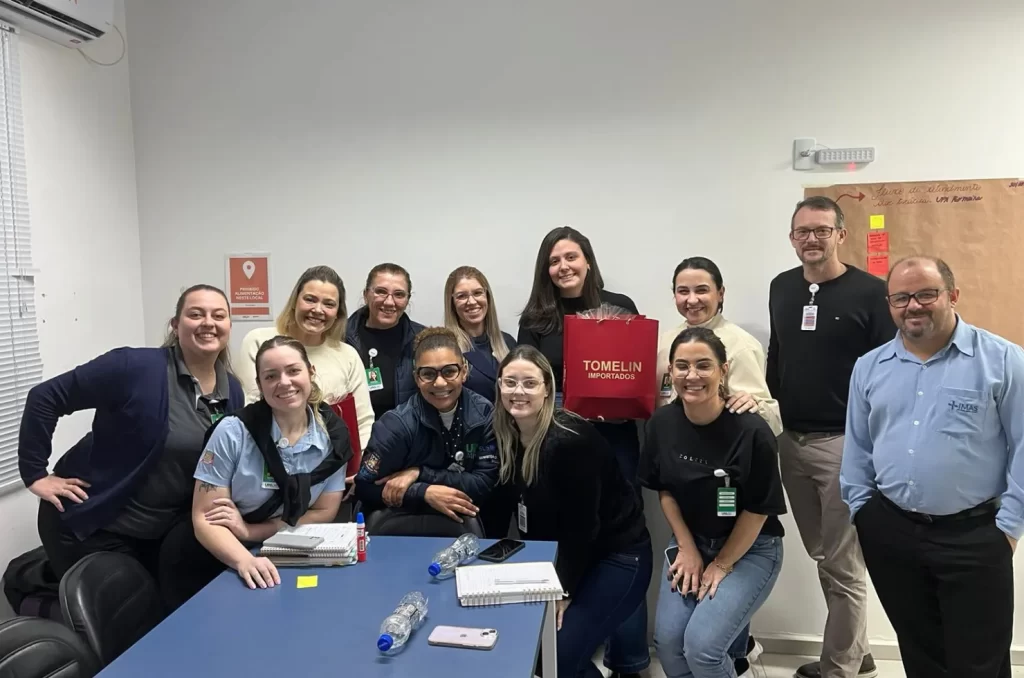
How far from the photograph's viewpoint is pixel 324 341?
9.09ft

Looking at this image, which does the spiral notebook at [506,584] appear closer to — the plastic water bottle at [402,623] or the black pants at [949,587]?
the plastic water bottle at [402,623]

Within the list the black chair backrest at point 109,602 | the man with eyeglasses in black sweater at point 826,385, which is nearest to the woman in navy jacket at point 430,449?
the black chair backrest at point 109,602

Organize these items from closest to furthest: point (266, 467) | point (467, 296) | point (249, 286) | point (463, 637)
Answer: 1. point (463, 637)
2. point (266, 467)
3. point (467, 296)
4. point (249, 286)

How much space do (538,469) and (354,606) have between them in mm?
786

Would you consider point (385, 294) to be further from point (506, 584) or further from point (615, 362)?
point (506, 584)

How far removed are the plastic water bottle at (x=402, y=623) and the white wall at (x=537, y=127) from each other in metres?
1.78

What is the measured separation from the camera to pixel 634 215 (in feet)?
10.3

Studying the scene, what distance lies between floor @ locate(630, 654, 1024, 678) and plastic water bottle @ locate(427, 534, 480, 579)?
142cm

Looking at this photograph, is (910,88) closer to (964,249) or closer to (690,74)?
(964,249)

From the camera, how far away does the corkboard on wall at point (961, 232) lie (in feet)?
9.45

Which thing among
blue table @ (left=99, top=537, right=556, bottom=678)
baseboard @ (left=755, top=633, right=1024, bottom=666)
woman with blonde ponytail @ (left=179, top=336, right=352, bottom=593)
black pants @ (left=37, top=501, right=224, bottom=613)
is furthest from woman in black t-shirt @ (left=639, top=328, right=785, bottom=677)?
black pants @ (left=37, top=501, right=224, bottom=613)

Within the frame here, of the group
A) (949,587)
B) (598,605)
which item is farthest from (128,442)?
(949,587)

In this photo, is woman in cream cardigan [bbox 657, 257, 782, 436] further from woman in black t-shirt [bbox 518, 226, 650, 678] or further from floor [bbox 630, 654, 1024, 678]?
floor [bbox 630, 654, 1024, 678]

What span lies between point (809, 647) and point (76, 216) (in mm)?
3937
